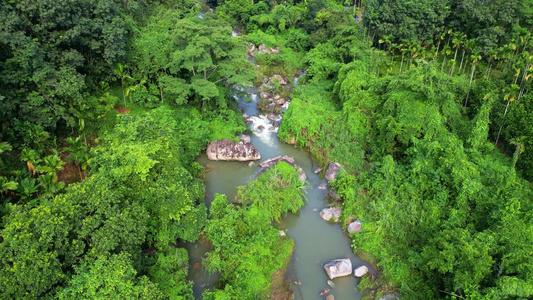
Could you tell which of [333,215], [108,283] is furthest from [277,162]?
[108,283]

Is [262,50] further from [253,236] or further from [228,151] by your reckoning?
[253,236]

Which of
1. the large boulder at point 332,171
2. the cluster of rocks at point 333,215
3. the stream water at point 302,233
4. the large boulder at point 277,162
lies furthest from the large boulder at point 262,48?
the cluster of rocks at point 333,215

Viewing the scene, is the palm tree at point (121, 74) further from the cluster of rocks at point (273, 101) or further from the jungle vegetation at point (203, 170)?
the cluster of rocks at point (273, 101)

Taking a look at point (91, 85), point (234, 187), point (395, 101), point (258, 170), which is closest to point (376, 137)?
point (395, 101)

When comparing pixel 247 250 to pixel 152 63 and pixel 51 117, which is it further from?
pixel 152 63

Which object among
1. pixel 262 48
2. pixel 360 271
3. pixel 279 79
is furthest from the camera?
pixel 262 48

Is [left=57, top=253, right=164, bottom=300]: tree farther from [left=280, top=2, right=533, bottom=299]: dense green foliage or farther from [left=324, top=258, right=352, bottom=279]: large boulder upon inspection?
[left=280, top=2, right=533, bottom=299]: dense green foliage

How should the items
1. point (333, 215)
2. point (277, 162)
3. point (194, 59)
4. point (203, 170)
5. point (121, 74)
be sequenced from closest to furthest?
point (333, 215) < point (203, 170) < point (277, 162) < point (194, 59) < point (121, 74)
